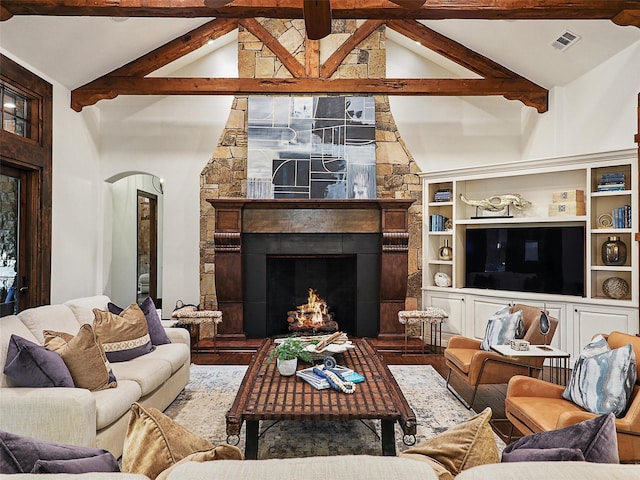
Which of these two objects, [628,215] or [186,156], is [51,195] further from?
[628,215]

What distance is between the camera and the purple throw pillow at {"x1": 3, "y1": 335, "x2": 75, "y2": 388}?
2.48 metres

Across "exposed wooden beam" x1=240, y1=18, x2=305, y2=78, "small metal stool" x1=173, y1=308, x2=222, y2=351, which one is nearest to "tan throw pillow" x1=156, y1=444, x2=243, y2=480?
"small metal stool" x1=173, y1=308, x2=222, y2=351

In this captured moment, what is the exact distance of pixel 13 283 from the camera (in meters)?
4.73

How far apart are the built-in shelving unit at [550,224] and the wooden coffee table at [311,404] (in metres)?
2.77

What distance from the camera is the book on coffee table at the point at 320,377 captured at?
9.60 feet

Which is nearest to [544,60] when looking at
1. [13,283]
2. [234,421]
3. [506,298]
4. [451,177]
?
[451,177]

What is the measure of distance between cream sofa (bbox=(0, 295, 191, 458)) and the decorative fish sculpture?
3963 millimetres

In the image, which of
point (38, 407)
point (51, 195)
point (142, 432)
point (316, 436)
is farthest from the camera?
point (51, 195)

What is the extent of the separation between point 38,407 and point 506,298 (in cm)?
472

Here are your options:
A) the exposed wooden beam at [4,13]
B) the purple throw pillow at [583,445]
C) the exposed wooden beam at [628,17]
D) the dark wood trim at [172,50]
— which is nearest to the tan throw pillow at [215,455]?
the purple throw pillow at [583,445]

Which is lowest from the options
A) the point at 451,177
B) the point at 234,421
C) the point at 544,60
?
the point at 234,421

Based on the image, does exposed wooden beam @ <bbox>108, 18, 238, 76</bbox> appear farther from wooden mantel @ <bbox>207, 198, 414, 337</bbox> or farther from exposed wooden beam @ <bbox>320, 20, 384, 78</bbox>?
wooden mantel @ <bbox>207, 198, 414, 337</bbox>

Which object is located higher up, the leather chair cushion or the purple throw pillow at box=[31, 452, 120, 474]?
the purple throw pillow at box=[31, 452, 120, 474]

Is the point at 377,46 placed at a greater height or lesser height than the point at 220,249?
greater
